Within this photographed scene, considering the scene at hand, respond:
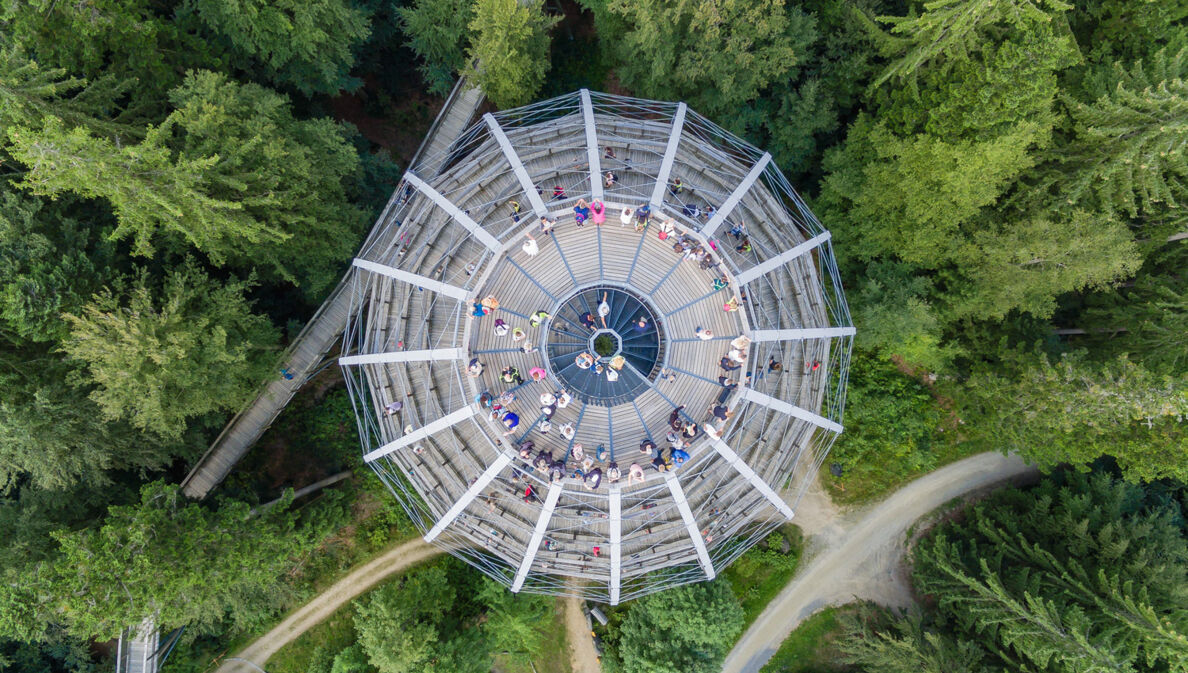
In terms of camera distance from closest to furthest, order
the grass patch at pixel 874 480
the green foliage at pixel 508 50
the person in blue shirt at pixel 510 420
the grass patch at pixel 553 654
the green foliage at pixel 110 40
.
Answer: the green foliage at pixel 110 40, the person in blue shirt at pixel 510 420, the green foliage at pixel 508 50, the grass patch at pixel 874 480, the grass patch at pixel 553 654

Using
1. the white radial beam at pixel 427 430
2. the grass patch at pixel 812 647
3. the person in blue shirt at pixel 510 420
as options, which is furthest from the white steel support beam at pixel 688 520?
the grass patch at pixel 812 647

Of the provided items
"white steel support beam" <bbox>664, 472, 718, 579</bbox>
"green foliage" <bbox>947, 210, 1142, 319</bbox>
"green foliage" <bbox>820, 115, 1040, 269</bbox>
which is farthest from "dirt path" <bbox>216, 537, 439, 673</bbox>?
"green foliage" <bbox>947, 210, 1142, 319</bbox>

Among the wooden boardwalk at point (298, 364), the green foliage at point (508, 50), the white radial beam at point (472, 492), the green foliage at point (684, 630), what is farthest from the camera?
the wooden boardwalk at point (298, 364)

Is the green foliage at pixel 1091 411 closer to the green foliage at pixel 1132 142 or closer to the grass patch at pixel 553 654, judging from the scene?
the green foliage at pixel 1132 142

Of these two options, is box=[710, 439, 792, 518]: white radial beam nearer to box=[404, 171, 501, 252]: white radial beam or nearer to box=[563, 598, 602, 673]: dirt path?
box=[404, 171, 501, 252]: white radial beam

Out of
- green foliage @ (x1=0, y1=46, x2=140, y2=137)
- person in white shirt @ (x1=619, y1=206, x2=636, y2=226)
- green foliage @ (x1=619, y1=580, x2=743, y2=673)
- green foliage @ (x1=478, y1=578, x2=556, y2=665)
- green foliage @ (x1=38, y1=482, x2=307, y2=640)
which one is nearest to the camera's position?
green foliage @ (x1=0, y1=46, x2=140, y2=137)

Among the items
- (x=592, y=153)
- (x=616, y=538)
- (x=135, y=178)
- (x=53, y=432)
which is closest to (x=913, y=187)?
(x=592, y=153)
